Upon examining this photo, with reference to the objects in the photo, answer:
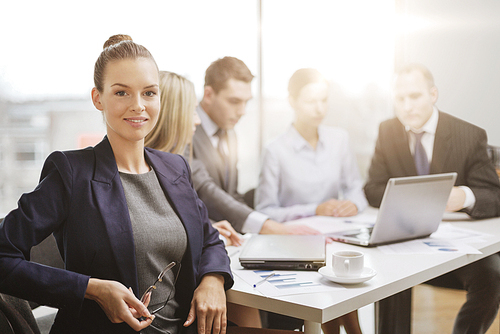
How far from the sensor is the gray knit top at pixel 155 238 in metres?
1.19

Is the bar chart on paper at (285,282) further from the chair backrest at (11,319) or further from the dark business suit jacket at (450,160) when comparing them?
the dark business suit jacket at (450,160)

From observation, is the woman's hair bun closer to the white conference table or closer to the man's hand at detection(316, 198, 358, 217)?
the white conference table

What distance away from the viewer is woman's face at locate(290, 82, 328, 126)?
285 centimetres

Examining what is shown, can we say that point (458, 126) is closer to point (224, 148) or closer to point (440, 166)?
point (440, 166)

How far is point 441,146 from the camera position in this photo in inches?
106

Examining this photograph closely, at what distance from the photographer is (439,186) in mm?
1667

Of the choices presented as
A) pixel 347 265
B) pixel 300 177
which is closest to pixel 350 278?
pixel 347 265

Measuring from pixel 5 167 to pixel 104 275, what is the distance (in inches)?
39.0

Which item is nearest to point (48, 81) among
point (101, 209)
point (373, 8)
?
point (101, 209)

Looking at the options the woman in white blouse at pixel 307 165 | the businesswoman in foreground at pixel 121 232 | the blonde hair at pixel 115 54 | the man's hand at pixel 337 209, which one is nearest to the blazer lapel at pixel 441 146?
the woman in white blouse at pixel 307 165

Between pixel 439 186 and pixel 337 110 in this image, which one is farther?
pixel 337 110

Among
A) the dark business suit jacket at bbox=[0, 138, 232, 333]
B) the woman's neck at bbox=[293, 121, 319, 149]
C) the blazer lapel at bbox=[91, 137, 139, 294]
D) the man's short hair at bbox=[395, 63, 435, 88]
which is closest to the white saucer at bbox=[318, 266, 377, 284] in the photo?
the dark business suit jacket at bbox=[0, 138, 232, 333]

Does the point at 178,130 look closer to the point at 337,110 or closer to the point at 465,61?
the point at 337,110

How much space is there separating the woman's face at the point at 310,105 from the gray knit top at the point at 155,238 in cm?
169
